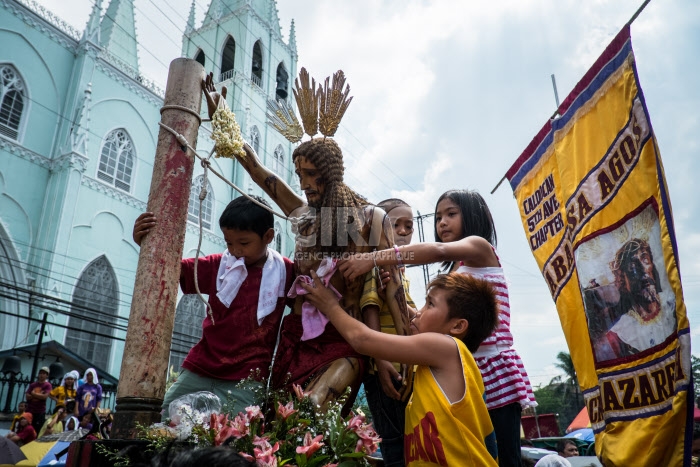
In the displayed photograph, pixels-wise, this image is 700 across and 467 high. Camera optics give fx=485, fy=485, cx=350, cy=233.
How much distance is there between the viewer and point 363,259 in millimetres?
2424

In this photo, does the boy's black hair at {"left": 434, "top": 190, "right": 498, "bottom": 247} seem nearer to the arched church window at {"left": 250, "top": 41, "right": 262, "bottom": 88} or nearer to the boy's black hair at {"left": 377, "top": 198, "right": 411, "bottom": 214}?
the boy's black hair at {"left": 377, "top": 198, "right": 411, "bottom": 214}

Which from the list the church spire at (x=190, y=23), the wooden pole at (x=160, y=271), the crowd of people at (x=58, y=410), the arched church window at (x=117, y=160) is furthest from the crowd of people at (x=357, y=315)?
the church spire at (x=190, y=23)

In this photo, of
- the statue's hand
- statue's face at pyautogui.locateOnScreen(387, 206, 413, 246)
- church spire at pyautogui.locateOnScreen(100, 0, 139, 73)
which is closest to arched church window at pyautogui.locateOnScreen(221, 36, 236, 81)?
church spire at pyautogui.locateOnScreen(100, 0, 139, 73)

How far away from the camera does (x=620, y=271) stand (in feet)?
10.4

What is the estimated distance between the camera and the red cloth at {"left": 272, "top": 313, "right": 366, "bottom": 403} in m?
2.42

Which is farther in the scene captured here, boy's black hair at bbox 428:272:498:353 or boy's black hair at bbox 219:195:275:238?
boy's black hair at bbox 219:195:275:238

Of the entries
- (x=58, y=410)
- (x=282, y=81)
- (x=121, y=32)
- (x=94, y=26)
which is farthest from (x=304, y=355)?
(x=282, y=81)

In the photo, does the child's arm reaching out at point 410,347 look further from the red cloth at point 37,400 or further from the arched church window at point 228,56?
the arched church window at point 228,56

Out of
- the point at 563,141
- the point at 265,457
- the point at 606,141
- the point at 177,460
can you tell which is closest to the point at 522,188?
the point at 563,141

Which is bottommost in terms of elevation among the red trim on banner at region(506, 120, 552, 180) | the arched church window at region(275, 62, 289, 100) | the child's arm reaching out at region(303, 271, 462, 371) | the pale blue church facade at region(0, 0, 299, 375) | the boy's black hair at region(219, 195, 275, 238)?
the child's arm reaching out at region(303, 271, 462, 371)

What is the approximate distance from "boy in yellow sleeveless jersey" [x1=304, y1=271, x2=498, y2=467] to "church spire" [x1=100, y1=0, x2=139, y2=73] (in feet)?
71.4

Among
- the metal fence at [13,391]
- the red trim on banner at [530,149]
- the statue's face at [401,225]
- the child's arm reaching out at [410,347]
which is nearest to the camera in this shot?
the child's arm reaching out at [410,347]

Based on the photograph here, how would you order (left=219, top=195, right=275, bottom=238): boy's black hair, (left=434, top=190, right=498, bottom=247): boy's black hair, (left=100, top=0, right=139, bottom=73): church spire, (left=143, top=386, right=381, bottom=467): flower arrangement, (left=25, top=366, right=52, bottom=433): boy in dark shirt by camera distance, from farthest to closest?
1. (left=100, top=0, right=139, bottom=73): church spire
2. (left=25, top=366, right=52, bottom=433): boy in dark shirt
3. (left=434, top=190, right=498, bottom=247): boy's black hair
4. (left=219, top=195, right=275, bottom=238): boy's black hair
5. (left=143, top=386, right=381, bottom=467): flower arrangement

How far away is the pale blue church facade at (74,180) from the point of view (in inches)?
599
